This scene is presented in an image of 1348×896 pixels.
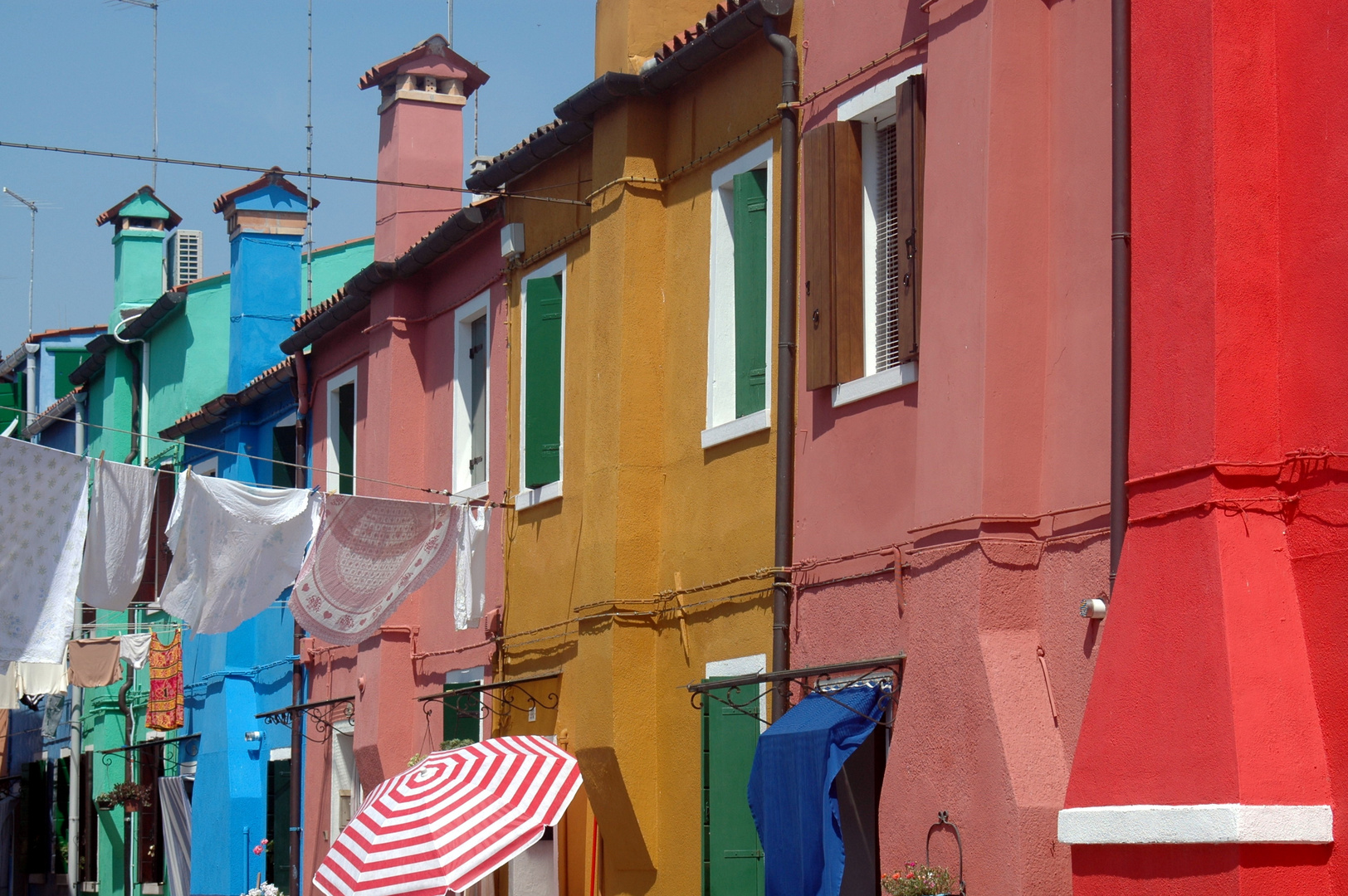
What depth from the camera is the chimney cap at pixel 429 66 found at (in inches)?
783

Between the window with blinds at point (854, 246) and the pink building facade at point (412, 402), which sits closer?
the window with blinds at point (854, 246)

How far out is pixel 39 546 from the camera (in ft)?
41.5

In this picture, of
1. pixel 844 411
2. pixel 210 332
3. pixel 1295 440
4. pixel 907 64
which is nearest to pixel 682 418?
pixel 844 411

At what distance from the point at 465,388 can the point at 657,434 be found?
452 cm

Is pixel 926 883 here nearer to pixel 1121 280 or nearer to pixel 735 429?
pixel 1121 280

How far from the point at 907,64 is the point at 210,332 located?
56.6 feet

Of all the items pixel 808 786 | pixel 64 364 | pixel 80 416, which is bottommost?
pixel 808 786

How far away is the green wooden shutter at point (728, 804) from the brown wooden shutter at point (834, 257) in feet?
7.95

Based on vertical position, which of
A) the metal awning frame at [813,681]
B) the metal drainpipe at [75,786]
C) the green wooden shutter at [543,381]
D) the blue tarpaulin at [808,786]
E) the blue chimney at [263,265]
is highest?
the blue chimney at [263,265]

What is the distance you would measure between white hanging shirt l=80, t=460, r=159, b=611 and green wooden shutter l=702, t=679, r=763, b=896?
4112 mm

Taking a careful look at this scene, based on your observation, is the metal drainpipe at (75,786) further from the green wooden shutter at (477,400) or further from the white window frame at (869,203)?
the white window frame at (869,203)

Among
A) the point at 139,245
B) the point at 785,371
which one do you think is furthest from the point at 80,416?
the point at 785,371

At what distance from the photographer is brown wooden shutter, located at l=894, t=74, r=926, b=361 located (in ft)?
35.8

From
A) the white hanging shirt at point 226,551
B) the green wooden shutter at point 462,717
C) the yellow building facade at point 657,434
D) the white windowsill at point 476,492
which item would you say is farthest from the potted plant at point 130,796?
the white hanging shirt at point 226,551
